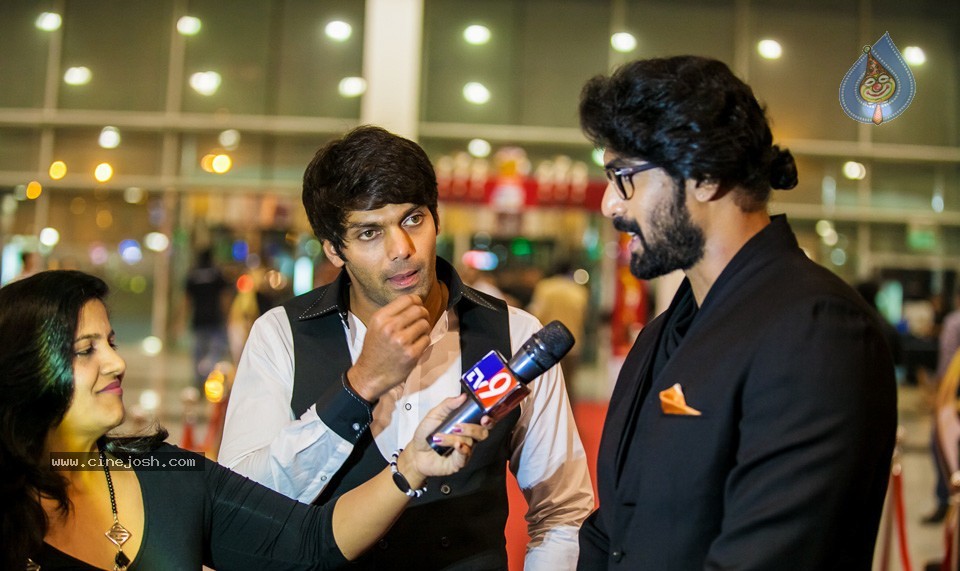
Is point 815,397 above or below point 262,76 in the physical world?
below

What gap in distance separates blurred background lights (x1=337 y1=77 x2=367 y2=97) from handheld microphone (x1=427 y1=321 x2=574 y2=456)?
38.3 feet

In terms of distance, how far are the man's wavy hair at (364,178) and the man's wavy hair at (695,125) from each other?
54cm

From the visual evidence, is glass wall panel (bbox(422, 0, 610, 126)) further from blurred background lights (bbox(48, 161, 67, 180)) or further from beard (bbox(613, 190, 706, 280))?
beard (bbox(613, 190, 706, 280))

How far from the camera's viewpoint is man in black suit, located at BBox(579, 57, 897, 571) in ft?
4.33

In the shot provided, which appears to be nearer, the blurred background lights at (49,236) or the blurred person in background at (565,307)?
the blurred person in background at (565,307)

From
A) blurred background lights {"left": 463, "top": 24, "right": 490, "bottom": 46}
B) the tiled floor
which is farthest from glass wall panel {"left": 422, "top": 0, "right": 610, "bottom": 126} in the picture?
the tiled floor

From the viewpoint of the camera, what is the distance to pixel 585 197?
11.3 meters

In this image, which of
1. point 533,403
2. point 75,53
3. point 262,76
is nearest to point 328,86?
point 262,76

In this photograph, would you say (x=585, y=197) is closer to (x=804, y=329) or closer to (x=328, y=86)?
(x=328, y=86)

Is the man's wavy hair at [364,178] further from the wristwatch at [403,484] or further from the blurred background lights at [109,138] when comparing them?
the blurred background lights at [109,138]

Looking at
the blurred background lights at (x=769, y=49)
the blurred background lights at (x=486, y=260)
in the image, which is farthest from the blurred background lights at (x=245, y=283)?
the blurred background lights at (x=769, y=49)

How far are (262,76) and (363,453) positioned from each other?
11.5 metres

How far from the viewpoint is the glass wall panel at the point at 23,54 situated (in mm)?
11938

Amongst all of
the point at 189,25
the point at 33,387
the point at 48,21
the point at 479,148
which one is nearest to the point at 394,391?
the point at 33,387
